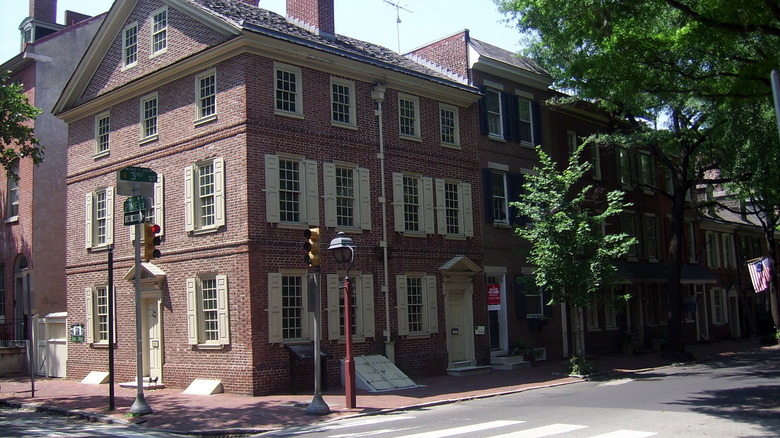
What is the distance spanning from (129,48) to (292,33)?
5492 mm

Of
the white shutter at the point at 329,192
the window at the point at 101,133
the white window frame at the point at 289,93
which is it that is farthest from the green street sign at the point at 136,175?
the window at the point at 101,133

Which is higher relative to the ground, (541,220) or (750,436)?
(541,220)

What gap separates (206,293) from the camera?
1931 cm

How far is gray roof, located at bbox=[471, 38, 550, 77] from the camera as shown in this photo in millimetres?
26375

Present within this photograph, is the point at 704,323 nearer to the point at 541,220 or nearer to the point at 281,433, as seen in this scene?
the point at 541,220

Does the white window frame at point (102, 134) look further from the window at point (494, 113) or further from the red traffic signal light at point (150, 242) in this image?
the window at point (494, 113)

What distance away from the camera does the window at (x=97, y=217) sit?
22.6 meters

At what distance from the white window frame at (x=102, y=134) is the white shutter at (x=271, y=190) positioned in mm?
7058

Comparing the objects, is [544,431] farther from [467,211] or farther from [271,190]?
[467,211]

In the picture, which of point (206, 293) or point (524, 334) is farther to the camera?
point (524, 334)

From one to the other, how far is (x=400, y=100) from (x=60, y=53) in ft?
44.2

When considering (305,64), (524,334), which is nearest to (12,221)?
(305,64)

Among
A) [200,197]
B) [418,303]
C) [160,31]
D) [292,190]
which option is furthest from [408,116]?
[160,31]

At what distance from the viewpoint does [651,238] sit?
3484cm
